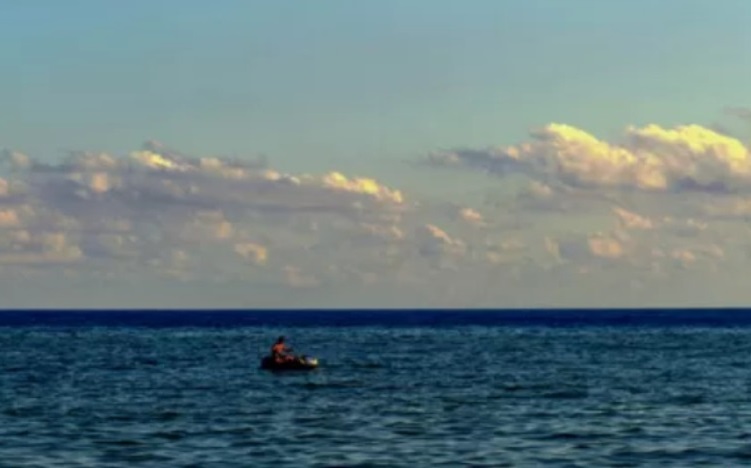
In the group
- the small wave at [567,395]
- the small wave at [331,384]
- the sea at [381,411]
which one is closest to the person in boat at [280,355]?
the sea at [381,411]

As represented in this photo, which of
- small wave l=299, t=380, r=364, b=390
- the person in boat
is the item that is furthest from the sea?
the person in boat

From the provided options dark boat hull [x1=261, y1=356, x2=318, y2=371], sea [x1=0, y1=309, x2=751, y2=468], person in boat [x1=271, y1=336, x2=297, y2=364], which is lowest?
sea [x1=0, y1=309, x2=751, y2=468]

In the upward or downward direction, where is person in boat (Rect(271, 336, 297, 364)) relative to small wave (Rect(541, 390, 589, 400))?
upward

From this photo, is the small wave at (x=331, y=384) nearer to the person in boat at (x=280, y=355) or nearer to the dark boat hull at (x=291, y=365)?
the dark boat hull at (x=291, y=365)

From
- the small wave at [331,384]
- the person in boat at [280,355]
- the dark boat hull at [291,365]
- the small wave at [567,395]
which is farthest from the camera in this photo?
the person in boat at [280,355]

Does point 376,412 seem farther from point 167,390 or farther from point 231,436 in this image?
point 167,390

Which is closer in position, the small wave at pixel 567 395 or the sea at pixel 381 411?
the sea at pixel 381 411

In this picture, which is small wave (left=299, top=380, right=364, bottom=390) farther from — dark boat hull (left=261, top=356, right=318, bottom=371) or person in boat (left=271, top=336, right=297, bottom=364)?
person in boat (left=271, top=336, right=297, bottom=364)

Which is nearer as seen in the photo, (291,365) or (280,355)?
(291,365)

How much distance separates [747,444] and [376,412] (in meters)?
16.8

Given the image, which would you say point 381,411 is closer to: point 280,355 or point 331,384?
point 331,384

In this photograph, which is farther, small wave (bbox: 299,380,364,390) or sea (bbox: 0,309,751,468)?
small wave (bbox: 299,380,364,390)

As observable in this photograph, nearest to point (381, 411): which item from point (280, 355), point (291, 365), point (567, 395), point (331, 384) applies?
point (567, 395)

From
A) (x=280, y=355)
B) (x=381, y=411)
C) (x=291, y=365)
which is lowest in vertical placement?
(x=381, y=411)
